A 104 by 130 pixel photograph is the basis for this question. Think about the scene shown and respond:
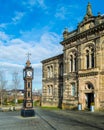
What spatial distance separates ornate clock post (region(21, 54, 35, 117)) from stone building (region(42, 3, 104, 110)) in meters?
10.5

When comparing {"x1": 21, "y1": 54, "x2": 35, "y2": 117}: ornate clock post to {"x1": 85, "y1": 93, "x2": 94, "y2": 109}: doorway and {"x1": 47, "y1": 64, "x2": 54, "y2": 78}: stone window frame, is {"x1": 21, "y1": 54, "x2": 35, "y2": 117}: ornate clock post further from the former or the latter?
{"x1": 47, "y1": 64, "x2": 54, "y2": 78}: stone window frame

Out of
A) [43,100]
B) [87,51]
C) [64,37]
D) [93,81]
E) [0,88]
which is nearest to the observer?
[93,81]

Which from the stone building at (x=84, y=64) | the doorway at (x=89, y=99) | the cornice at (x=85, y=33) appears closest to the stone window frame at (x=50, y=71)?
the stone building at (x=84, y=64)

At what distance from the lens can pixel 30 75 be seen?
2539 cm

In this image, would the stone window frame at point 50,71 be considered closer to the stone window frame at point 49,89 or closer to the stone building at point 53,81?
the stone building at point 53,81

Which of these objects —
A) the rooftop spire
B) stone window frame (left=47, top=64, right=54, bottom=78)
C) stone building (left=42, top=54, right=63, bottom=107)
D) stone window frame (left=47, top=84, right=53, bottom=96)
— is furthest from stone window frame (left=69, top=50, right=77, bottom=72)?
stone window frame (left=47, top=84, right=53, bottom=96)

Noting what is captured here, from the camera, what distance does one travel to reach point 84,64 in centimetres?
3528

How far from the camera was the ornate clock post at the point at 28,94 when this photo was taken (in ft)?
79.8

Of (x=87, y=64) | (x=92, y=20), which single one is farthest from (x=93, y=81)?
(x=92, y=20)

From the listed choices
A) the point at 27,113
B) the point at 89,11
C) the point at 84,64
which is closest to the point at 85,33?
the point at 89,11

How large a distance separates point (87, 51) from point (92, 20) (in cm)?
441

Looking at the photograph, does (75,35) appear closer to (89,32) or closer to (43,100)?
(89,32)

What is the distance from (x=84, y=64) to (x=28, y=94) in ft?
42.0

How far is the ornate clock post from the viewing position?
24.3 meters
